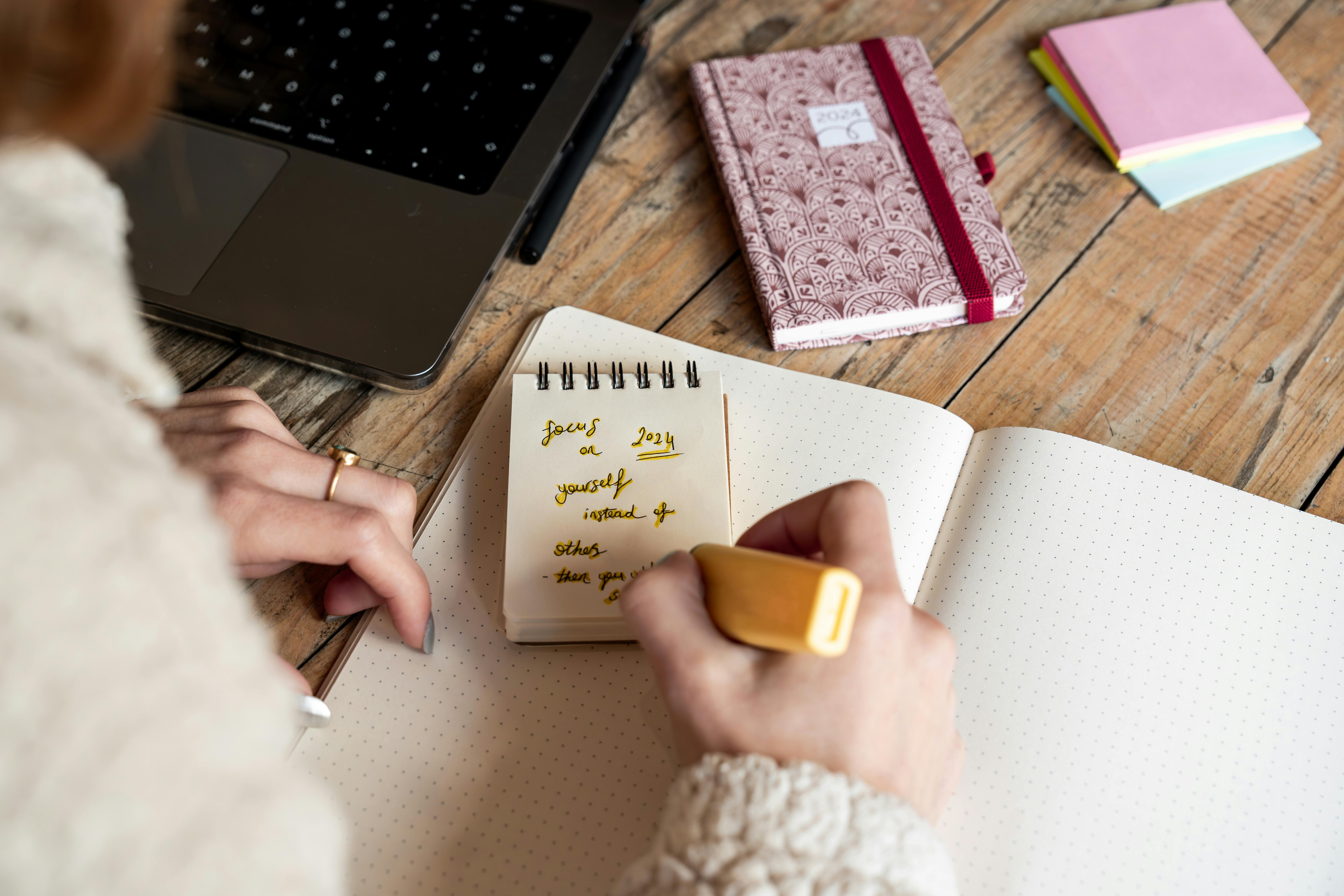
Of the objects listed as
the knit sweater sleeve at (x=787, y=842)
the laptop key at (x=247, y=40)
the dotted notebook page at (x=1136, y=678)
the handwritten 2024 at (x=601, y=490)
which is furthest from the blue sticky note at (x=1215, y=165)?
the laptop key at (x=247, y=40)

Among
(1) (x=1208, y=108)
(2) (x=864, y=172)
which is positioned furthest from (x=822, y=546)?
(1) (x=1208, y=108)

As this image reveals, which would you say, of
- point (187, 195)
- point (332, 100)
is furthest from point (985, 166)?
point (187, 195)

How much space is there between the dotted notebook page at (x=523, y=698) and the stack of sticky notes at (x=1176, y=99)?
0.37 m

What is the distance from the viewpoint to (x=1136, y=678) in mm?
546

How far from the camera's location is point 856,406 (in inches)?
25.5

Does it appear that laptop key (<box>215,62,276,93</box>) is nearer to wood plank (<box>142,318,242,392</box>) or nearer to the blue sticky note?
wood plank (<box>142,318,242,392</box>)

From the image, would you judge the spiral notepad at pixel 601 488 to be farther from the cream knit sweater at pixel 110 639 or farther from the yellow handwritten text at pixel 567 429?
the cream knit sweater at pixel 110 639

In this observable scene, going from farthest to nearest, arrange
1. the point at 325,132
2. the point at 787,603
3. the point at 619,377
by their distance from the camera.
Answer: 1. the point at 325,132
2. the point at 619,377
3. the point at 787,603

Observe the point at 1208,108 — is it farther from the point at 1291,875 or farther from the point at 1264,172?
the point at 1291,875

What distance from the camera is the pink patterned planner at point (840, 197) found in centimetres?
70

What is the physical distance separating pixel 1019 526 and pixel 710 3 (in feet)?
2.10

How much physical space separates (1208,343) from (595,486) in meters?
0.53

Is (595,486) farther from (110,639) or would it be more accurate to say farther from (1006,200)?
(1006,200)

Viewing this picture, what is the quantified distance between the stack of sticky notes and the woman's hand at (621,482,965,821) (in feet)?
1.77
